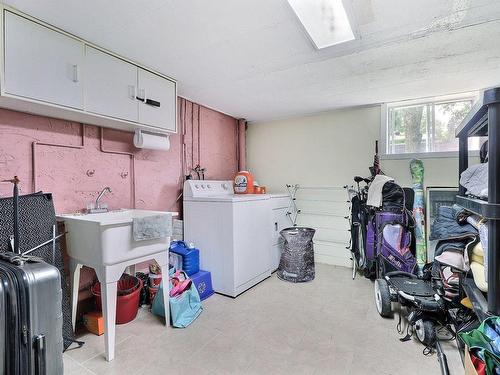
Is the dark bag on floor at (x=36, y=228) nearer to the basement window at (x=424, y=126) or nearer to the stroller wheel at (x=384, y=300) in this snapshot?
the stroller wheel at (x=384, y=300)

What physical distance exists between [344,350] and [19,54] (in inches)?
114

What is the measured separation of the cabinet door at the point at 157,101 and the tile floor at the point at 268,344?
181 cm

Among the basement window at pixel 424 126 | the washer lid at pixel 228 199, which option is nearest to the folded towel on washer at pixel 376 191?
the basement window at pixel 424 126

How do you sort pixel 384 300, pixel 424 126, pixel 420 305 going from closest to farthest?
1. pixel 420 305
2. pixel 384 300
3. pixel 424 126

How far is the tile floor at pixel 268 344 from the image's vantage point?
5.36ft

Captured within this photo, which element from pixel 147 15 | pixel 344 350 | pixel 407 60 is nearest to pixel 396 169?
pixel 407 60

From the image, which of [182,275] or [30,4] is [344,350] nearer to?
[182,275]

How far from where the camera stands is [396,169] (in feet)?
10.9

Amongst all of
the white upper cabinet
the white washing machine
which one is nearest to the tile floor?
the white washing machine

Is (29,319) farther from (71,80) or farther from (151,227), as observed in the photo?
(71,80)

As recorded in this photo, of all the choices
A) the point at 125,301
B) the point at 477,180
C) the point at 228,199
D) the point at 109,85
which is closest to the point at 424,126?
the point at 477,180

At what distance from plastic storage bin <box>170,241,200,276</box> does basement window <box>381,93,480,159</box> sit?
2.77 meters

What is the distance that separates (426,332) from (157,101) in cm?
Result: 293

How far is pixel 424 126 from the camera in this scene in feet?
10.7
